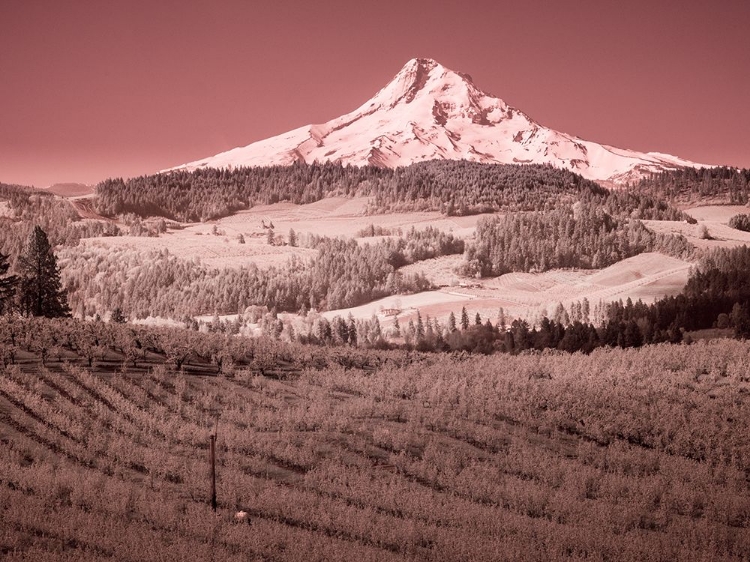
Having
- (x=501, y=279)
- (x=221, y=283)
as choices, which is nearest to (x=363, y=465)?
(x=221, y=283)

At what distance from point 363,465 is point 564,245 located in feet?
482

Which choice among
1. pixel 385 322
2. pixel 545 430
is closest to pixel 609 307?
pixel 385 322

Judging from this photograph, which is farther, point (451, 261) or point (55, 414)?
point (451, 261)

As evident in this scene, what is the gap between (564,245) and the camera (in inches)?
6786

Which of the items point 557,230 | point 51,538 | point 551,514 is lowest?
point 551,514

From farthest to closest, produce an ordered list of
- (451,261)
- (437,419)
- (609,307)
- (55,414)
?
(451,261)
(609,307)
(437,419)
(55,414)

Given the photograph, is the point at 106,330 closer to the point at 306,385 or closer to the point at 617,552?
the point at 306,385

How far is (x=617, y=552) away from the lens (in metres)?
26.3

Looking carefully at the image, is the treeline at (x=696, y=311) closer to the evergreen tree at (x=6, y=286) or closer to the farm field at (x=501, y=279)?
the farm field at (x=501, y=279)

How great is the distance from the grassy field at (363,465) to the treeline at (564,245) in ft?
361

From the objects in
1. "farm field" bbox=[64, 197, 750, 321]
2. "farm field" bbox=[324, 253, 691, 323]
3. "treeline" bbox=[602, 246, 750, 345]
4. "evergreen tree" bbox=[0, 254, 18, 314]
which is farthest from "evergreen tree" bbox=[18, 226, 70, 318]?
"treeline" bbox=[602, 246, 750, 345]

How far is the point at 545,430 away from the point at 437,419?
26.2 ft

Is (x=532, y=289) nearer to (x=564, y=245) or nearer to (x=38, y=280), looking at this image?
(x=564, y=245)

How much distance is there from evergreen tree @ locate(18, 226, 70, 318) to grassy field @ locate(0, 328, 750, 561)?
30536 millimetres
